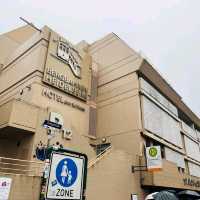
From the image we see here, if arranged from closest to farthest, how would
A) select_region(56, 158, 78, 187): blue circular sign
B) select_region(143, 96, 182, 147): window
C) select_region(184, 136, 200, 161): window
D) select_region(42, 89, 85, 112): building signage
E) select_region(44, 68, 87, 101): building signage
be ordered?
select_region(56, 158, 78, 187): blue circular sign
select_region(42, 89, 85, 112): building signage
select_region(44, 68, 87, 101): building signage
select_region(143, 96, 182, 147): window
select_region(184, 136, 200, 161): window

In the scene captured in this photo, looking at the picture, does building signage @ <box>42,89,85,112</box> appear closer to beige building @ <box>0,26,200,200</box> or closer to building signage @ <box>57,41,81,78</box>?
beige building @ <box>0,26,200,200</box>

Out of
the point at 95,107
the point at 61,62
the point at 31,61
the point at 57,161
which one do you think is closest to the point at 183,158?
the point at 95,107

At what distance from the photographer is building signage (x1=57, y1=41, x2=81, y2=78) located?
77.9ft

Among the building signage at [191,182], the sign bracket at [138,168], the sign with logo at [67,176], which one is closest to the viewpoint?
the sign with logo at [67,176]

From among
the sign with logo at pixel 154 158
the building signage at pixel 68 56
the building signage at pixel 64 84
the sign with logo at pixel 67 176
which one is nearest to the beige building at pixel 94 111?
the building signage at pixel 68 56

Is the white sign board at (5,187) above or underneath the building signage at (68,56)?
underneath

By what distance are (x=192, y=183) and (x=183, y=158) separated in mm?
6549

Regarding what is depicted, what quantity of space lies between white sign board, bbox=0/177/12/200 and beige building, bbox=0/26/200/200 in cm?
120

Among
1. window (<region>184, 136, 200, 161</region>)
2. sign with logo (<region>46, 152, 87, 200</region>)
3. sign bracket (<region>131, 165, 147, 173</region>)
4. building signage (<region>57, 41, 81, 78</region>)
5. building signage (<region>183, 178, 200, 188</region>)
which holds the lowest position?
sign with logo (<region>46, 152, 87, 200</region>)

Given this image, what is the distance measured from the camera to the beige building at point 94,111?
16.3 meters

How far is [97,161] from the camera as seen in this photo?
614 inches

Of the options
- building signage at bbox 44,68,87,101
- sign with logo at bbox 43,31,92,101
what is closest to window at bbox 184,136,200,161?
sign with logo at bbox 43,31,92,101

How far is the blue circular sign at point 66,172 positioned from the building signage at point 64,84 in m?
17.7

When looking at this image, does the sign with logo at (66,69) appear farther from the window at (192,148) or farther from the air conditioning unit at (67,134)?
the window at (192,148)
